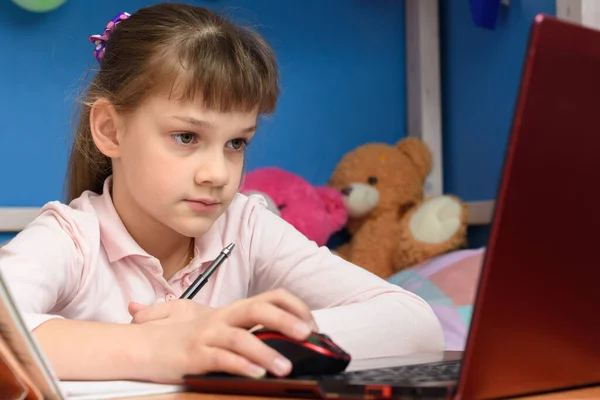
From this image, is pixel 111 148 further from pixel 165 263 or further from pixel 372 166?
pixel 372 166

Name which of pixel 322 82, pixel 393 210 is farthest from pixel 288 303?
pixel 322 82

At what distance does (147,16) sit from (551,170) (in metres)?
0.78

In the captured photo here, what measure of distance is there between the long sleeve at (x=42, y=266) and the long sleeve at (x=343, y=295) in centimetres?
28

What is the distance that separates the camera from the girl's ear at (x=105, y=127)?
42.2 inches

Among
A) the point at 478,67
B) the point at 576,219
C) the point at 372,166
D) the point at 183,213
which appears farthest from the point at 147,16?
the point at 478,67

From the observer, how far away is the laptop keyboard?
49 centimetres

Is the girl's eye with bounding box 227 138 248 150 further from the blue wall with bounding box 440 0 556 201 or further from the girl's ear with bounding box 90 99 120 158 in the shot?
the blue wall with bounding box 440 0 556 201

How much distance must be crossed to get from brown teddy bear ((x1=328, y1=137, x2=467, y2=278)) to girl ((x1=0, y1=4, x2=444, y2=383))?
864 millimetres

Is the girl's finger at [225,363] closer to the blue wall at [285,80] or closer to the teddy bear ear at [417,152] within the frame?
the blue wall at [285,80]

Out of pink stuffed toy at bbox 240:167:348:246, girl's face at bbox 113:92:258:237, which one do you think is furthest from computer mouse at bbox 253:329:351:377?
pink stuffed toy at bbox 240:167:348:246

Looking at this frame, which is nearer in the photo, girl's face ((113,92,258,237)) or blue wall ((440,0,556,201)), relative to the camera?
girl's face ((113,92,258,237))

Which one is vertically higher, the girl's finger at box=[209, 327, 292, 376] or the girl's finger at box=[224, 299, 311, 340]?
the girl's finger at box=[224, 299, 311, 340]

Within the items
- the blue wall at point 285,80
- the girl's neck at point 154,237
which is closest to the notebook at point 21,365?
the girl's neck at point 154,237

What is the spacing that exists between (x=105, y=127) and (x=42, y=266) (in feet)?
0.95
